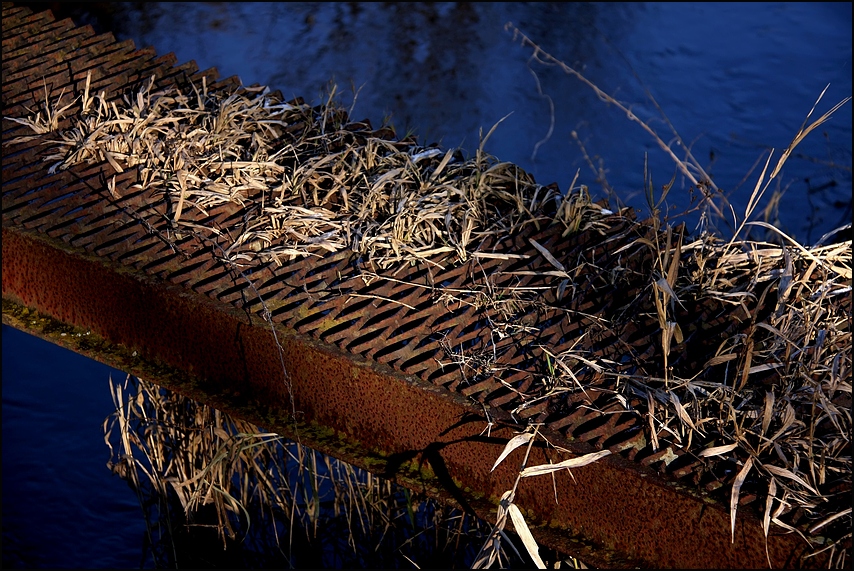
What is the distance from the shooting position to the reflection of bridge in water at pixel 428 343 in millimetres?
1979

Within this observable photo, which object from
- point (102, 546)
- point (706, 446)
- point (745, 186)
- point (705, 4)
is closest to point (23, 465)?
point (102, 546)

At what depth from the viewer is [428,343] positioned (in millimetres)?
2277

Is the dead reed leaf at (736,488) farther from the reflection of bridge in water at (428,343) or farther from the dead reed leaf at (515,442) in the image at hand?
the dead reed leaf at (515,442)

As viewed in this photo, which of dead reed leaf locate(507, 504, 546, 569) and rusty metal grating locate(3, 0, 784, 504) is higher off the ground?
rusty metal grating locate(3, 0, 784, 504)

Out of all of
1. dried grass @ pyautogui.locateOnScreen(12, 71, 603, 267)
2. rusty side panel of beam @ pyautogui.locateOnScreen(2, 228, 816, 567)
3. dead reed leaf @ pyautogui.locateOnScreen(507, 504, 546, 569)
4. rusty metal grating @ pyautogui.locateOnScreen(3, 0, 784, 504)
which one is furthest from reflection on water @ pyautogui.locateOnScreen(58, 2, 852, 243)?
dead reed leaf @ pyautogui.locateOnScreen(507, 504, 546, 569)

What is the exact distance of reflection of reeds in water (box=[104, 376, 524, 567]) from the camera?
3145mm

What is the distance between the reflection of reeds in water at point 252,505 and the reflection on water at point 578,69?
2.84m

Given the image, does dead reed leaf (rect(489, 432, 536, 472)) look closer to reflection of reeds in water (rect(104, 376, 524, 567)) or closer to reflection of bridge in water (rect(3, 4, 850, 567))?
reflection of bridge in water (rect(3, 4, 850, 567))

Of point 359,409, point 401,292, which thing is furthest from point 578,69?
point 359,409

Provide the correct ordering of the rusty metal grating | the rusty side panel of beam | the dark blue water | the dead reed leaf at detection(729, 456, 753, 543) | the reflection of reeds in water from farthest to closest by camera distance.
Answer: the dark blue water, the reflection of reeds in water, the rusty metal grating, the rusty side panel of beam, the dead reed leaf at detection(729, 456, 753, 543)

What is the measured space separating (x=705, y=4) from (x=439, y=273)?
747cm

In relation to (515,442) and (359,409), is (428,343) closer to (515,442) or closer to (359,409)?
(359,409)

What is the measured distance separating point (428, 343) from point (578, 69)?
18.2ft

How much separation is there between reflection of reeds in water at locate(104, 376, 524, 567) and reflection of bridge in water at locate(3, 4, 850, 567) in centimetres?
58
